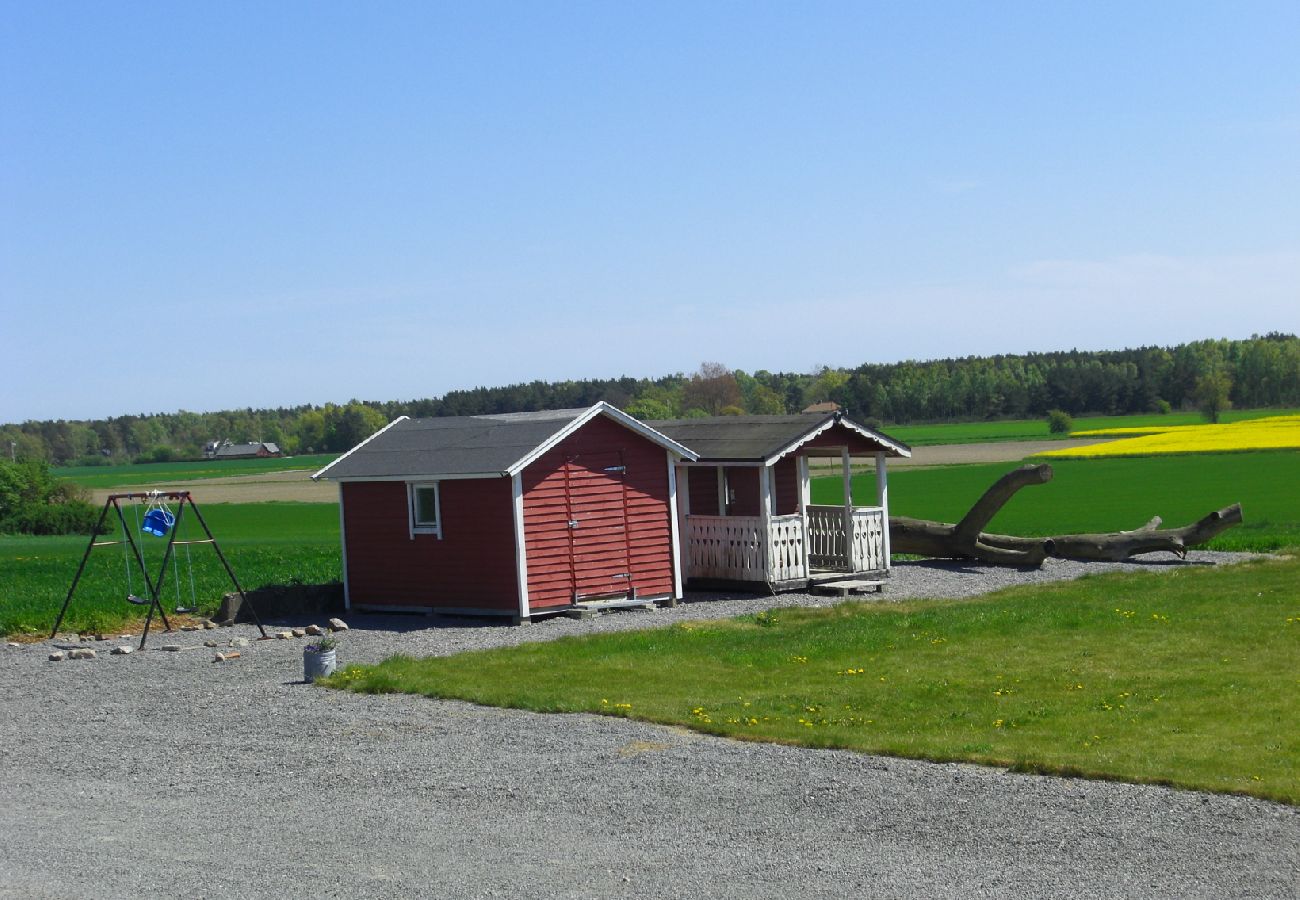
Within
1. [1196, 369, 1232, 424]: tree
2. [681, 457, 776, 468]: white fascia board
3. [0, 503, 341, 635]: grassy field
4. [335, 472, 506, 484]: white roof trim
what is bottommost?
[0, 503, 341, 635]: grassy field

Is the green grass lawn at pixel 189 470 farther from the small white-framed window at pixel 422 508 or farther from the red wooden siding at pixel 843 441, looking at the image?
the small white-framed window at pixel 422 508

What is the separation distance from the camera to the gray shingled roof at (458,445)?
24.3 metres

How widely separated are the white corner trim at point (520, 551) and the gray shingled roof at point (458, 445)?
47 cm

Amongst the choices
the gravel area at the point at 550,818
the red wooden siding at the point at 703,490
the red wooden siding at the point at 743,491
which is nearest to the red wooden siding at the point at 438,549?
the red wooden siding at the point at 703,490

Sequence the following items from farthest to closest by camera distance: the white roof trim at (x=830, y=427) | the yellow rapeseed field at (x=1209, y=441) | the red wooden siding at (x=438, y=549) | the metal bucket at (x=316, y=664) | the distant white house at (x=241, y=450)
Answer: the distant white house at (x=241, y=450)
the yellow rapeseed field at (x=1209, y=441)
the white roof trim at (x=830, y=427)
the red wooden siding at (x=438, y=549)
the metal bucket at (x=316, y=664)

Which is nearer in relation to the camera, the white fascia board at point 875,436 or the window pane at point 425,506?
the window pane at point 425,506

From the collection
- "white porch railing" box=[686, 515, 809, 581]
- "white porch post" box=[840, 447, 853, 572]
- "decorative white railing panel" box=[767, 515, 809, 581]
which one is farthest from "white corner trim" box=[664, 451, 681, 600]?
"white porch post" box=[840, 447, 853, 572]

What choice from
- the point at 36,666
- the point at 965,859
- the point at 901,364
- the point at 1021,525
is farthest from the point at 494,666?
the point at 901,364

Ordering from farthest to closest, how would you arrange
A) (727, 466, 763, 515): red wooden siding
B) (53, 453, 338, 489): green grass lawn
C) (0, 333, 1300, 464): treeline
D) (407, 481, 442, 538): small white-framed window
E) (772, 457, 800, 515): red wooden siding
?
(0, 333, 1300, 464): treeline
(53, 453, 338, 489): green grass lawn
(772, 457, 800, 515): red wooden siding
(727, 466, 763, 515): red wooden siding
(407, 481, 442, 538): small white-framed window

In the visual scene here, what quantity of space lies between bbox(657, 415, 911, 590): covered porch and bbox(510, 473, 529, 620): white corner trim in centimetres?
474

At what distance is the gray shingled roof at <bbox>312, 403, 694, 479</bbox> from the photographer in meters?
24.3

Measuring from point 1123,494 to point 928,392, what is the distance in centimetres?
10348

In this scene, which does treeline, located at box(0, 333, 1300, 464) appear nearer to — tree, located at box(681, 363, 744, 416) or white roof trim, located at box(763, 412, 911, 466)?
tree, located at box(681, 363, 744, 416)

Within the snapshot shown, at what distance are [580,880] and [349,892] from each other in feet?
4.54
